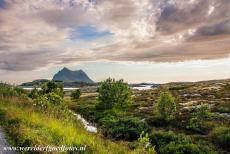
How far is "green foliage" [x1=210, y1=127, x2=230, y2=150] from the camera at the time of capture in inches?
1344

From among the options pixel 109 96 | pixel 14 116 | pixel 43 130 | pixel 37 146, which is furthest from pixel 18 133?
pixel 109 96

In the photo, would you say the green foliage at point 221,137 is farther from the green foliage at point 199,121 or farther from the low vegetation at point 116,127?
the green foliage at point 199,121

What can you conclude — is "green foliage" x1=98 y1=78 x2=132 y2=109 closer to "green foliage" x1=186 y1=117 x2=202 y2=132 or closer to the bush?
the bush

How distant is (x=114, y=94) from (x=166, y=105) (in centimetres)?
1936

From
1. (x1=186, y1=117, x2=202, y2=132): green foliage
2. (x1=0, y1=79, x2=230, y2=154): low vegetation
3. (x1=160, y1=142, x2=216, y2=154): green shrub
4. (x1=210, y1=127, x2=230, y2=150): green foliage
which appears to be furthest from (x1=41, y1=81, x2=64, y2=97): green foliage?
(x1=160, y1=142, x2=216, y2=154): green shrub

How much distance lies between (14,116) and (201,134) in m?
28.1

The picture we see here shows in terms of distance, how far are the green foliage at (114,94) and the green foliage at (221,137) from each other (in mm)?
32283

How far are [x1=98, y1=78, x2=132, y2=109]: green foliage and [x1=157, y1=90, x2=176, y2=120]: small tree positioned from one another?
17964 millimetres

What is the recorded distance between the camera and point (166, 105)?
5100cm

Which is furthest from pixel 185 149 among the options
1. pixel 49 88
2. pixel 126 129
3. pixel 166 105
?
pixel 49 88

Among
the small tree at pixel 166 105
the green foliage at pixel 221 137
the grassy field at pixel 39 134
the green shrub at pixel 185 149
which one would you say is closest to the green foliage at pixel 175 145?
the green shrub at pixel 185 149

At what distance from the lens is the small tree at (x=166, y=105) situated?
165ft

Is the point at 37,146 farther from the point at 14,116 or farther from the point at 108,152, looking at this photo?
the point at 14,116

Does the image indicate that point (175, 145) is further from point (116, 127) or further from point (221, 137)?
point (116, 127)
